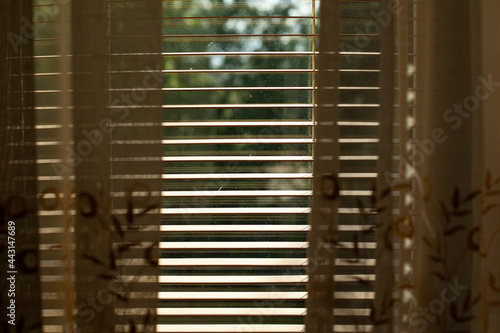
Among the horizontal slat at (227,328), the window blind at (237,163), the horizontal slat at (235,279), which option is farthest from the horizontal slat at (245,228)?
the horizontal slat at (227,328)

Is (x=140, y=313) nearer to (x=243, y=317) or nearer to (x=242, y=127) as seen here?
(x=243, y=317)

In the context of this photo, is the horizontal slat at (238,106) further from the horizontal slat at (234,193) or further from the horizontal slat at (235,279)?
the horizontal slat at (235,279)

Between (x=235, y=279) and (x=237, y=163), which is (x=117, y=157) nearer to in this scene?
(x=237, y=163)

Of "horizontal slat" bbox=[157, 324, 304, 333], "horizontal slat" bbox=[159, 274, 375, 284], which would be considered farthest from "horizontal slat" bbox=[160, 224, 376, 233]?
"horizontal slat" bbox=[157, 324, 304, 333]

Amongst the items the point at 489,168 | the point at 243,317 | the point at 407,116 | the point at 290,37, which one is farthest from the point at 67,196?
the point at 489,168

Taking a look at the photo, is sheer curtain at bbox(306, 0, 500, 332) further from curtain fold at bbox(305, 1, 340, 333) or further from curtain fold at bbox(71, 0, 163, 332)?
curtain fold at bbox(71, 0, 163, 332)

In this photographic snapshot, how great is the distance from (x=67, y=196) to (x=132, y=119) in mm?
217

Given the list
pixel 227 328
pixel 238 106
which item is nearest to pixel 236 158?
pixel 238 106

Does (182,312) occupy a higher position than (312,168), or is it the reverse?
(312,168)

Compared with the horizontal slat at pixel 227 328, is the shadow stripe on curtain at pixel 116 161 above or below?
above

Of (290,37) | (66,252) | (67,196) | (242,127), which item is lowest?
(66,252)

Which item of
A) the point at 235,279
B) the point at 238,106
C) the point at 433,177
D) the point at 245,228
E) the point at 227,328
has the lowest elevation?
the point at 227,328

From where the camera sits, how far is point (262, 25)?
1.01 m

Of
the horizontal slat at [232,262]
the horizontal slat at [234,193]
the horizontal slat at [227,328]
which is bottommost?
the horizontal slat at [227,328]
